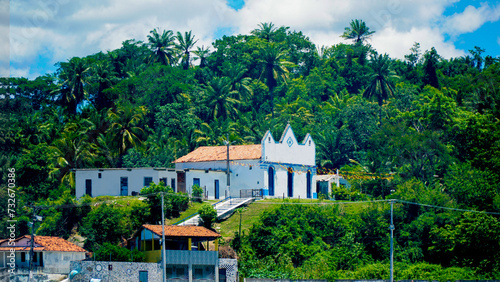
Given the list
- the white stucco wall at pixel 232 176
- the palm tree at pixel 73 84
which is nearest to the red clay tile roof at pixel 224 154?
the white stucco wall at pixel 232 176

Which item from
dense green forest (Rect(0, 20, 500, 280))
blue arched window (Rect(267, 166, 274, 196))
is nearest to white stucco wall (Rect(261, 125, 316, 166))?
blue arched window (Rect(267, 166, 274, 196))

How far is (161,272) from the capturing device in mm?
41156

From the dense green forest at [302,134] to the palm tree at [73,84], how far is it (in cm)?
20

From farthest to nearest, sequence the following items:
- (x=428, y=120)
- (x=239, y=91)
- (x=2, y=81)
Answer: (x=239, y=91), (x=2, y=81), (x=428, y=120)

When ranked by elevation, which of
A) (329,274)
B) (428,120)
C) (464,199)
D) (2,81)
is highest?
(2,81)

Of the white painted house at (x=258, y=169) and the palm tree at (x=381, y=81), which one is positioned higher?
the palm tree at (x=381, y=81)

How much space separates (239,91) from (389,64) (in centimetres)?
2156

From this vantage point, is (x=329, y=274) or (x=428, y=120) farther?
(x=428, y=120)

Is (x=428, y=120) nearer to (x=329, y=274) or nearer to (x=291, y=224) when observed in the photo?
(x=291, y=224)

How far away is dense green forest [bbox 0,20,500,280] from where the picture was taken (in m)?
46.7

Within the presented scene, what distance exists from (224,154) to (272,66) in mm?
38488

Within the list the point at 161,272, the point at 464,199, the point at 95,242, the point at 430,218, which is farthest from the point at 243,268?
the point at 464,199

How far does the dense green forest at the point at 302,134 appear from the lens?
46688 millimetres

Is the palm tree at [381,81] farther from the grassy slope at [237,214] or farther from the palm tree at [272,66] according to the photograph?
the grassy slope at [237,214]
